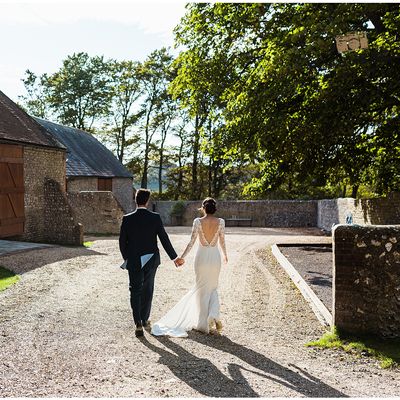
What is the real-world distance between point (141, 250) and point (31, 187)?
1322 centimetres

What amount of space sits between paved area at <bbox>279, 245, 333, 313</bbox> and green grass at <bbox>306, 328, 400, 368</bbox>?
4.40 feet

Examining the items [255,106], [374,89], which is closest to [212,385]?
[255,106]

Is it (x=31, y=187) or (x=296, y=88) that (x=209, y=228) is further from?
(x=31, y=187)

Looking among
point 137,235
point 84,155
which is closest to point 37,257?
point 137,235

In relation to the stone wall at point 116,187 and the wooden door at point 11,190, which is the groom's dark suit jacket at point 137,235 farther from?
the stone wall at point 116,187

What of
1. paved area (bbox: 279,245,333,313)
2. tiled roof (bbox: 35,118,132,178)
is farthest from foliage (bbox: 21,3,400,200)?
tiled roof (bbox: 35,118,132,178)

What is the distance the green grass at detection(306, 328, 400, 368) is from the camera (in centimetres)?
574

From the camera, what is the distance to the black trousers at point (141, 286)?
6609 millimetres

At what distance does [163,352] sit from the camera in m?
5.77

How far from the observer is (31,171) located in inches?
734

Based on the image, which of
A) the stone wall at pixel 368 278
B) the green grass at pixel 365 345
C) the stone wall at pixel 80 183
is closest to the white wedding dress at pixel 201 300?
the green grass at pixel 365 345

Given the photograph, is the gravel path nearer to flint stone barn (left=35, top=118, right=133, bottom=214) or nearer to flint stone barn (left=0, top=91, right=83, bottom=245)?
flint stone barn (left=0, top=91, right=83, bottom=245)

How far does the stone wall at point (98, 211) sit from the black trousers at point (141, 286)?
59.2ft

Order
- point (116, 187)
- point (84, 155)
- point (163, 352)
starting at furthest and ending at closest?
point (116, 187)
point (84, 155)
point (163, 352)
